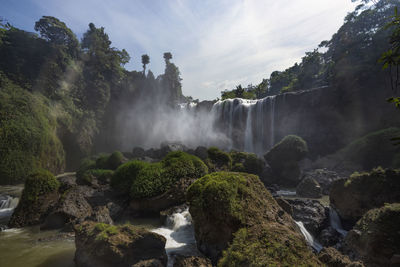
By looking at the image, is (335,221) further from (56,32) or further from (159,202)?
(56,32)

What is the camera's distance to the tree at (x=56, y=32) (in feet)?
102

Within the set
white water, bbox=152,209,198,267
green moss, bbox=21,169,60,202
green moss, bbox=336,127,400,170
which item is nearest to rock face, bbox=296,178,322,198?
green moss, bbox=336,127,400,170

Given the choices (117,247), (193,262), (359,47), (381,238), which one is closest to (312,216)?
(381,238)

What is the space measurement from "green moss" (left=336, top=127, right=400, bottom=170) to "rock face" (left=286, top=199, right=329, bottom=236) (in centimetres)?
1275

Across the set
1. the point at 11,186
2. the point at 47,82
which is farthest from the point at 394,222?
the point at 47,82

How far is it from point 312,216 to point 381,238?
381cm

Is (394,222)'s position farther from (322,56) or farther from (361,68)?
(322,56)

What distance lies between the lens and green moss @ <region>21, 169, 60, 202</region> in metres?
7.97

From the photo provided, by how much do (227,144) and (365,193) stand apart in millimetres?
22688

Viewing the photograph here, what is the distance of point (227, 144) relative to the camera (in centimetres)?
2948

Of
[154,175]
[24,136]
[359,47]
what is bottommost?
[154,175]

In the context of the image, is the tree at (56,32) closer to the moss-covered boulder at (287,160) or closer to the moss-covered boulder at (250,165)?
the moss-covered boulder at (250,165)

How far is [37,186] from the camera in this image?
8203 mm

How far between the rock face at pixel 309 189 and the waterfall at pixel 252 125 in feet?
46.7
